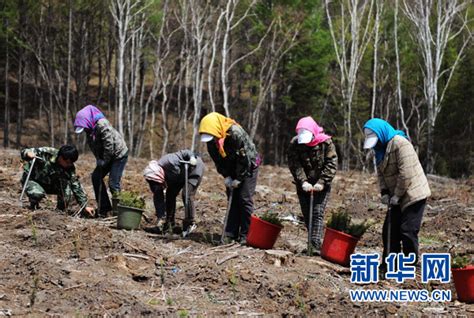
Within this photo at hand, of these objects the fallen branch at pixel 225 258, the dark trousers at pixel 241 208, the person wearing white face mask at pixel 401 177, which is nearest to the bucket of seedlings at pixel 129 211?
the dark trousers at pixel 241 208

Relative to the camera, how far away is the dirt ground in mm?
4664

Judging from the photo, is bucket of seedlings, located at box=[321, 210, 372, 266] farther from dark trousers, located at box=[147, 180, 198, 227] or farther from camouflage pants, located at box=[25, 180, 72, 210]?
camouflage pants, located at box=[25, 180, 72, 210]

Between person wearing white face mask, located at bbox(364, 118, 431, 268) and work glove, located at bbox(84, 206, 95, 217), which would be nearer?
person wearing white face mask, located at bbox(364, 118, 431, 268)

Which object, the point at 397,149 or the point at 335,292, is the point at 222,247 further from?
the point at 397,149

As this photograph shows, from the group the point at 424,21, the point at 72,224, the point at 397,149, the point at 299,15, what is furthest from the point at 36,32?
the point at 397,149

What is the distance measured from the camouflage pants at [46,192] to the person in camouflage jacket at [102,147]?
0.36 metres

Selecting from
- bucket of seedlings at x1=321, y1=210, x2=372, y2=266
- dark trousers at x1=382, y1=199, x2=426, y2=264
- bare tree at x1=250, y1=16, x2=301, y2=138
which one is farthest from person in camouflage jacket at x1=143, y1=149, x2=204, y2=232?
bare tree at x1=250, y1=16, x2=301, y2=138

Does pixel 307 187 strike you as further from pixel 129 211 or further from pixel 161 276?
pixel 129 211

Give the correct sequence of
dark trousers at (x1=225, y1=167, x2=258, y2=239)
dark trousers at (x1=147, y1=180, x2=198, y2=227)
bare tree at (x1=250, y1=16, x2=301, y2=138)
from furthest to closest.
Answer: bare tree at (x1=250, y1=16, x2=301, y2=138), dark trousers at (x1=147, y1=180, x2=198, y2=227), dark trousers at (x1=225, y1=167, x2=258, y2=239)

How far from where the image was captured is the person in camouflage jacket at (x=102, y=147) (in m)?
7.59

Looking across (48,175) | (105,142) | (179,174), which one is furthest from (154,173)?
(48,175)

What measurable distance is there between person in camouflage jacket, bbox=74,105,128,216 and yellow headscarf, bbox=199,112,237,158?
159 cm

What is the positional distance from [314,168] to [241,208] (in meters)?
0.88

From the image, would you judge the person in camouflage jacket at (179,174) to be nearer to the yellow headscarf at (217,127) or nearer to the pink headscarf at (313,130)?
the yellow headscarf at (217,127)
